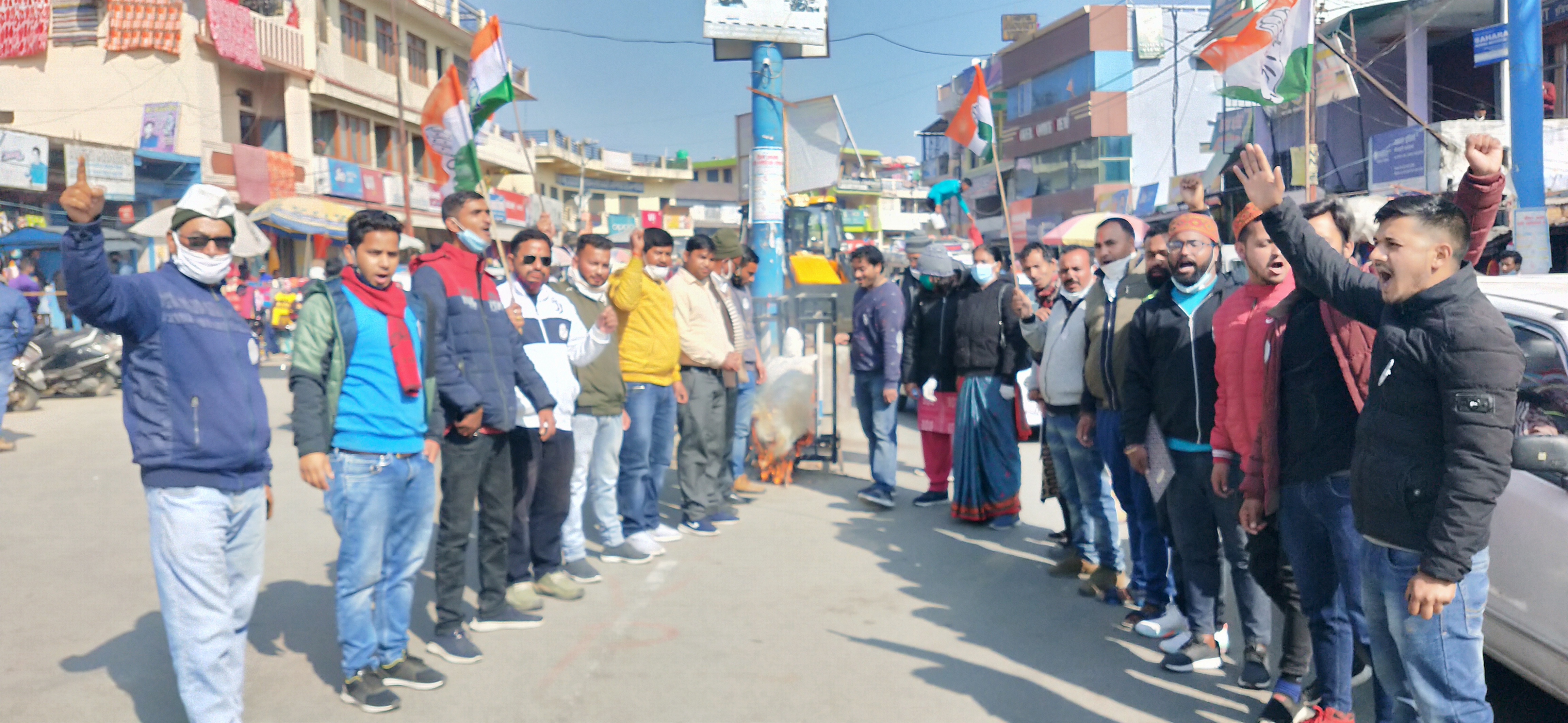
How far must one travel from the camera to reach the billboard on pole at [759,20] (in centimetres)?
1480

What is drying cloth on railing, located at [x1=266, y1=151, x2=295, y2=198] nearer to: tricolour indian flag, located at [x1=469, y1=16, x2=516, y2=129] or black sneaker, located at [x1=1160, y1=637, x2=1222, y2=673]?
tricolour indian flag, located at [x1=469, y1=16, x2=516, y2=129]

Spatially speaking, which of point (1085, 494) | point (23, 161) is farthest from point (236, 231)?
point (23, 161)

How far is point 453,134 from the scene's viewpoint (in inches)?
259

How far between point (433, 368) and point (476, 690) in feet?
4.38

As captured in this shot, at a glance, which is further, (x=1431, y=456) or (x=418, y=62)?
(x=418, y=62)

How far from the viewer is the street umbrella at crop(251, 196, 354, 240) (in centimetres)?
2397

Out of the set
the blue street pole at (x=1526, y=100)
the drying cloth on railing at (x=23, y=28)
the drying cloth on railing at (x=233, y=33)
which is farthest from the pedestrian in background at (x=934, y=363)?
the drying cloth on railing at (x=23, y=28)

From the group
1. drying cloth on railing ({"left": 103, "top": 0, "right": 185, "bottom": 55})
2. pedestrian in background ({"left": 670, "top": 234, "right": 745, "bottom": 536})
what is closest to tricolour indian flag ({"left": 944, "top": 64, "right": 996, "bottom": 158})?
pedestrian in background ({"left": 670, "top": 234, "right": 745, "bottom": 536})

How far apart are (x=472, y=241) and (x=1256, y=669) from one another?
151 inches

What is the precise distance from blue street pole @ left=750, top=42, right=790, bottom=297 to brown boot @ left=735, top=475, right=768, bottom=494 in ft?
19.0

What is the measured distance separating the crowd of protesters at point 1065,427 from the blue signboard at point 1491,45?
14578 mm

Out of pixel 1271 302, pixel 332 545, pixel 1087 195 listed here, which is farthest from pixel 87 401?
pixel 1087 195

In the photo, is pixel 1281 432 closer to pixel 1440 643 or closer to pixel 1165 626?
pixel 1440 643

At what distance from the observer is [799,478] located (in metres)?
9.18
